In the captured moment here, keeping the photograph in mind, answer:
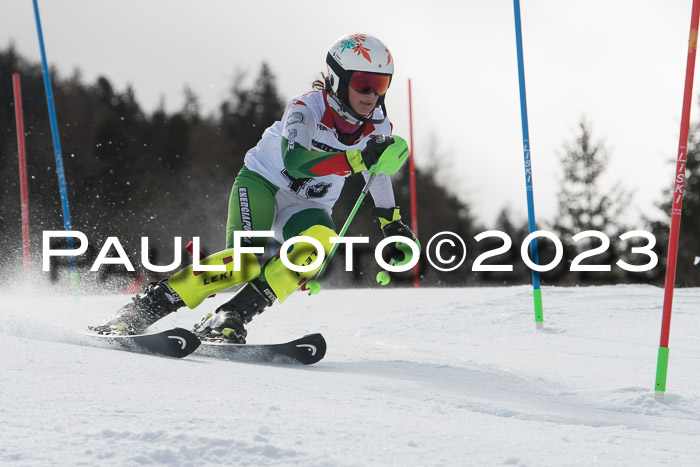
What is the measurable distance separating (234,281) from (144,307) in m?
0.52

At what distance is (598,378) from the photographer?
3410mm

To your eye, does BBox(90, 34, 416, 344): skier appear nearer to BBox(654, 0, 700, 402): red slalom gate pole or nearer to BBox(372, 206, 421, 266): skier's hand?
BBox(372, 206, 421, 266): skier's hand

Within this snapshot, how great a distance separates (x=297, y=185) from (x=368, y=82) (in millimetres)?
723

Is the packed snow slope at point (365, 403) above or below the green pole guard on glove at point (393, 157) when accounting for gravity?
below

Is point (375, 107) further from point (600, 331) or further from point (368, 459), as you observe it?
point (368, 459)

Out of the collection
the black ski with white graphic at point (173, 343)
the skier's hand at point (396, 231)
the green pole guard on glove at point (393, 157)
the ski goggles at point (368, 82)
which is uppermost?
the ski goggles at point (368, 82)

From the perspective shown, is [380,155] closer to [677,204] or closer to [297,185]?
[297,185]

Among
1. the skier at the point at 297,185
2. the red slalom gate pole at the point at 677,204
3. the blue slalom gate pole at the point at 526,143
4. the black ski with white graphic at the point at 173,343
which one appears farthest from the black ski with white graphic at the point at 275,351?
the blue slalom gate pole at the point at 526,143

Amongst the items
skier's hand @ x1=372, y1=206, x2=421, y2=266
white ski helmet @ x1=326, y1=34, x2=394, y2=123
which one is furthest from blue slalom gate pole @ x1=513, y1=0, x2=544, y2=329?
white ski helmet @ x1=326, y1=34, x2=394, y2=123

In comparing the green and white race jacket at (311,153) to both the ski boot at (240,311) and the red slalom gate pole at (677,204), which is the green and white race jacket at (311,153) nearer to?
the ski boot at (240,311)

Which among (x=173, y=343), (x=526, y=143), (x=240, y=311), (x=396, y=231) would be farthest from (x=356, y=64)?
(x=526, y=143)

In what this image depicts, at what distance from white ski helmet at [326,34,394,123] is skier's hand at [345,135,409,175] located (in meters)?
0.33

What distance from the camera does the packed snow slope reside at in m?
1.65

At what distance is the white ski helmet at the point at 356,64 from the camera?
379 centimetres
